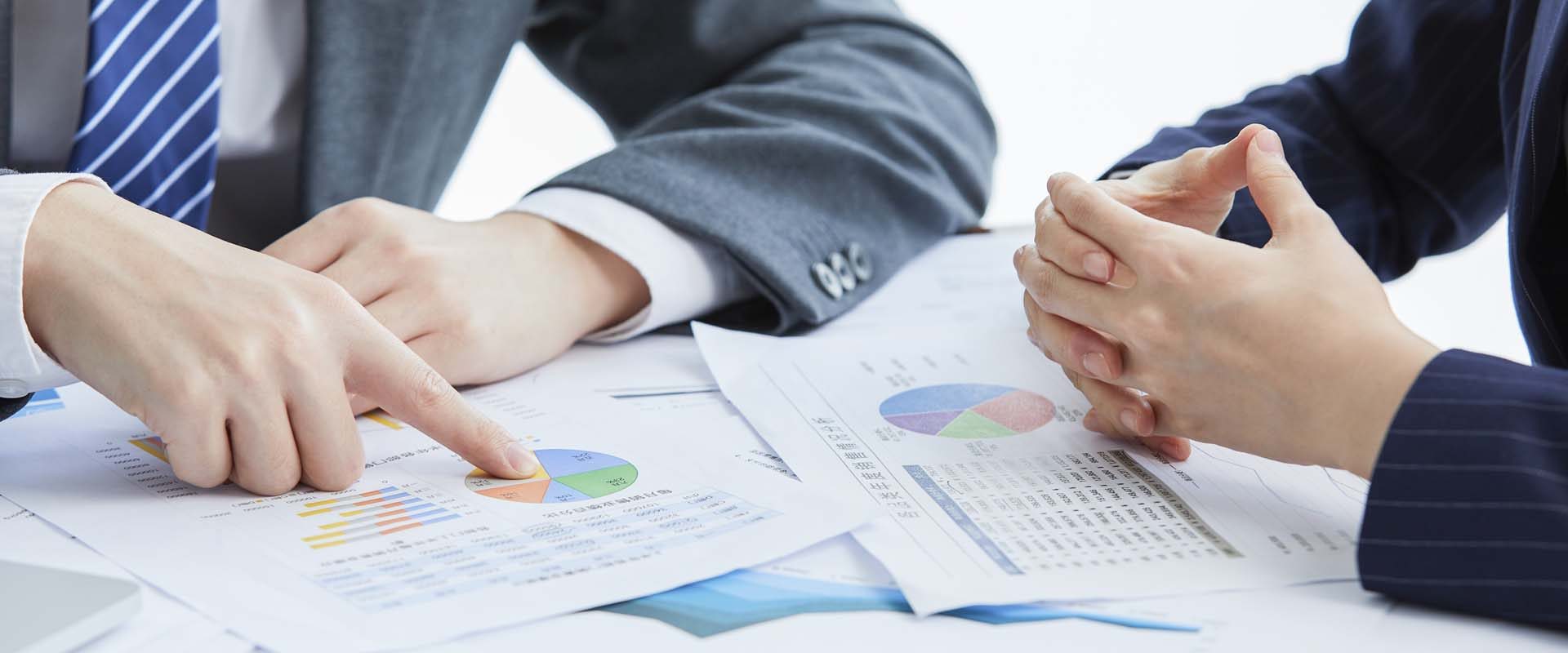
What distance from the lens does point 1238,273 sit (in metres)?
0.50

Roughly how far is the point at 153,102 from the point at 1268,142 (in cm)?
75

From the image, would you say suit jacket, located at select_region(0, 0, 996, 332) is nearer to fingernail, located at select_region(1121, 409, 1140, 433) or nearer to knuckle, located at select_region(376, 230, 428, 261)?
knuckle, located at select_region(376, 230, 428, 261)

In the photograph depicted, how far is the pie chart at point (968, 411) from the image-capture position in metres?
0.61

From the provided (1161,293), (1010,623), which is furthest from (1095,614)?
(1161,293)

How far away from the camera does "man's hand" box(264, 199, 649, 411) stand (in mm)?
664

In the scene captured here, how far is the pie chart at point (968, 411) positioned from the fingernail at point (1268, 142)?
176mm

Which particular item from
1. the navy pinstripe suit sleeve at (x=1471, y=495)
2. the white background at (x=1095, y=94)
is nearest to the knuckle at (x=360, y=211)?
the navy pinstripe suit sleeve at (x=1471, y=495)

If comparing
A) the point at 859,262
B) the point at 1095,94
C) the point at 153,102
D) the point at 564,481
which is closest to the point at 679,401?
the point at 564,481

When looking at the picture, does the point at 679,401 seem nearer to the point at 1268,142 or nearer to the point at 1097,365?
the point at 1097,365

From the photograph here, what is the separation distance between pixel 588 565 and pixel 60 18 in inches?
24.4

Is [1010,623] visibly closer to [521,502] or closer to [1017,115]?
[521,502]

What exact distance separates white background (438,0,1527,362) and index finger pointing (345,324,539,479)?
5.13 feet

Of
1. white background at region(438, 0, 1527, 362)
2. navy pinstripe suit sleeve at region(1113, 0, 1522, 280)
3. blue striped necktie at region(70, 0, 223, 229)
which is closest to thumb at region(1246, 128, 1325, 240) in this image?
navy pinstripe suit sleeve at region(1113, 0, 1522, 280)

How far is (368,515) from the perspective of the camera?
0.50 meters
